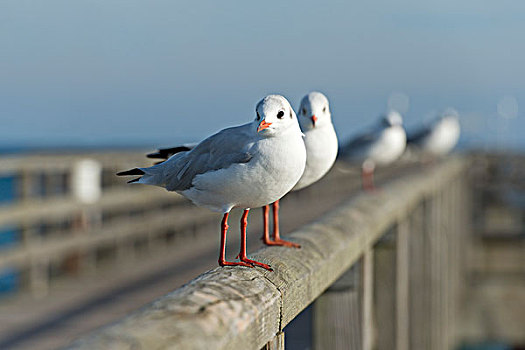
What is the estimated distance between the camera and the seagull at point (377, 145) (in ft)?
18.9

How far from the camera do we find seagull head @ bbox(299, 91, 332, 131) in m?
2.73

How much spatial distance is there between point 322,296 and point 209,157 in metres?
0.58

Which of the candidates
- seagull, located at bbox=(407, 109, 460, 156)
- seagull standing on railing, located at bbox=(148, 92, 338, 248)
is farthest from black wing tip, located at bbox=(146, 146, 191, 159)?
seagull, located at bbox=(407, 109, 460, 156)

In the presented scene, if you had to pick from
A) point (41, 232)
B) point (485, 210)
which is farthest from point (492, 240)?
point (41, 232)

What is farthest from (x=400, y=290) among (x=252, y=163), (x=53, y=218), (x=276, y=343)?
(x=53, y=218)

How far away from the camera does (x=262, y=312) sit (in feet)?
4.56

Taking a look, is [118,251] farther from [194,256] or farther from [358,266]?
[358,266]

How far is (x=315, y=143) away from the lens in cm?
263

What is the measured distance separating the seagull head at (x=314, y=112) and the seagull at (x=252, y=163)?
2.12 feet

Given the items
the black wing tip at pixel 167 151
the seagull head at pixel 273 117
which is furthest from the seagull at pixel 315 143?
the seagull head at pixel 273 117

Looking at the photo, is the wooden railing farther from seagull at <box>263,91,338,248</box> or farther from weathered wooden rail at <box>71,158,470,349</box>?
seagull at <box>263,91,338,248</box>

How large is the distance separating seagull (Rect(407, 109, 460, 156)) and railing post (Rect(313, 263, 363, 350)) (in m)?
6.85

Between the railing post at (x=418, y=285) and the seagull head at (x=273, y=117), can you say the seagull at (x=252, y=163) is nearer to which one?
the seagull head at (x=273, y=117)

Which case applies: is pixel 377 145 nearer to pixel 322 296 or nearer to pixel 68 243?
pixel 68 243
